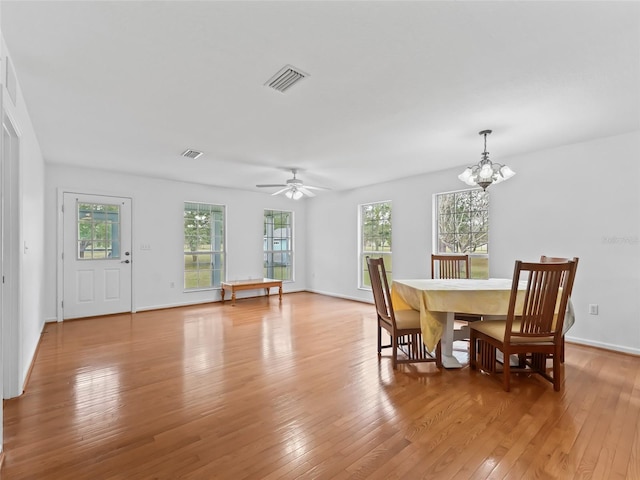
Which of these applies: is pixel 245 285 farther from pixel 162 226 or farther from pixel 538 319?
pixel 538 319

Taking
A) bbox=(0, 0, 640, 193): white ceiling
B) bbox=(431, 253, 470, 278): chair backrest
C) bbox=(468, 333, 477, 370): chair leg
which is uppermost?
bbox=(0, 0, 640, 193): white ceiling

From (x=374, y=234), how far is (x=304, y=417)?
4.74 metres

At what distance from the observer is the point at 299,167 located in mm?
5172

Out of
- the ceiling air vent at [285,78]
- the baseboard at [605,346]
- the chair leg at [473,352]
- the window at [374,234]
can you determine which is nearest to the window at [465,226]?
the window at [374,234]

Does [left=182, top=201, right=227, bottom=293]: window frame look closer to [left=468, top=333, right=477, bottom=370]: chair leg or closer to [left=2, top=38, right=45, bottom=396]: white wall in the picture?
[left=2, top=38, right=45, bottom=396]: white wall

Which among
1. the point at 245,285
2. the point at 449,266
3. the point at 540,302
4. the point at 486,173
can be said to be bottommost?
the point at 245,285

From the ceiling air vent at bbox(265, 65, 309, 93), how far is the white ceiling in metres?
0.07

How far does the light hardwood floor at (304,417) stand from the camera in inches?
69.7

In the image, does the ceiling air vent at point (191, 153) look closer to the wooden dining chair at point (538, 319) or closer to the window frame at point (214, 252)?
the window frame at point (214, 252)

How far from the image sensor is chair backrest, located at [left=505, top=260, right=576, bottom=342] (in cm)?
261

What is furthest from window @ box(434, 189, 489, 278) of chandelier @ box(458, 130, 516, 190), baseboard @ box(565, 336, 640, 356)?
chandelier @ box(458, 130, 516, 190)

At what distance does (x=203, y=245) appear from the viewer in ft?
21.9

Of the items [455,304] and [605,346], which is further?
[605,346]

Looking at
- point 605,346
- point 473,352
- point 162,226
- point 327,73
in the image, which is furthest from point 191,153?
point 605,346
